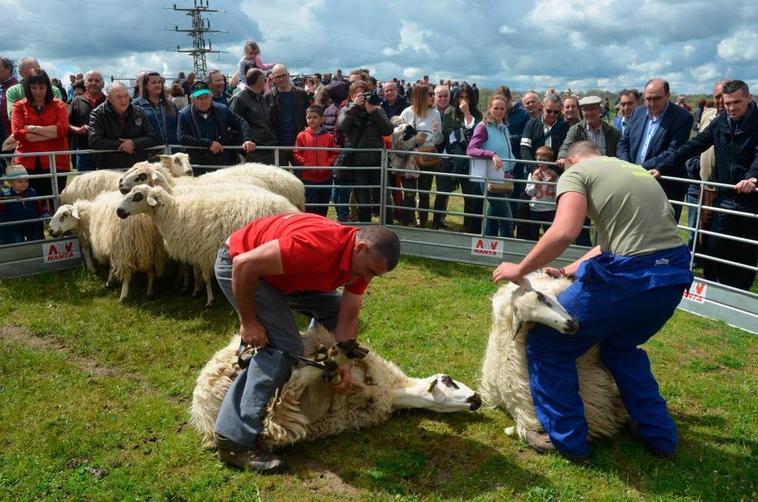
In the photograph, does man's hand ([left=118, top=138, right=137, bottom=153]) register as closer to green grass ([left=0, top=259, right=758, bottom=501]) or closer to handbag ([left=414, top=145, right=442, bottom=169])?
green grass ([left=0, top=259, right=758, bottom=501])

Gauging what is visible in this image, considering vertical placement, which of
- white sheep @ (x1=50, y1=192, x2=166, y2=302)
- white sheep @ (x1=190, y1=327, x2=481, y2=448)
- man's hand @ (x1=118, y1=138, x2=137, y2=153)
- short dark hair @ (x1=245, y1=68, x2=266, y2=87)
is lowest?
white sheep @ (x1=190, y1=327, x2=481, y2=448)

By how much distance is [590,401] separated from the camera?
4.06m

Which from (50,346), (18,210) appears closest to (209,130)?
(18,210)

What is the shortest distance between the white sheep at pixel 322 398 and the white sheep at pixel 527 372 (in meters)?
0.32

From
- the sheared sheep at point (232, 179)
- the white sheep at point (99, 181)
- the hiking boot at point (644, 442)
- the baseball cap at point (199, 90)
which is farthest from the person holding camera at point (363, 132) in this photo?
the hiking boot at point (644, 442)

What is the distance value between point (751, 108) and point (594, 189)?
3.85 meters

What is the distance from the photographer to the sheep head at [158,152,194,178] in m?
7.86

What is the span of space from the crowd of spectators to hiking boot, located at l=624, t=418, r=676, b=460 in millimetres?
3342

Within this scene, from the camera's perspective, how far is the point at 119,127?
26.2 ft

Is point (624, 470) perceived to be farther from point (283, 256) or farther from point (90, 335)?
point (90, 335)

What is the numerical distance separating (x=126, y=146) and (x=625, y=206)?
20.9 feet

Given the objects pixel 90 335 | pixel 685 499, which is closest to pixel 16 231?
pixel 90 335

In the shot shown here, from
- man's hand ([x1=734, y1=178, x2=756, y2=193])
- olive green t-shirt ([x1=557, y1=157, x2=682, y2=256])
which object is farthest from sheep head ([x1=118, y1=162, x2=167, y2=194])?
man's hand ([x1=734, y1=178, x2=756, y2=193])

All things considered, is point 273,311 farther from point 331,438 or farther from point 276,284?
point 331,438
